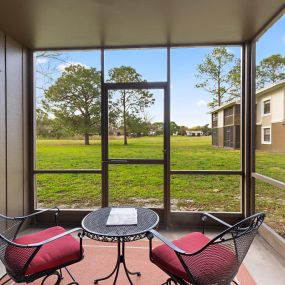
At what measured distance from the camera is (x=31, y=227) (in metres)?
3.76

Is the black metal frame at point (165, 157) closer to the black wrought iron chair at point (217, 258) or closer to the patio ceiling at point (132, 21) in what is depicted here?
the patio ceiling at point (132, 21)

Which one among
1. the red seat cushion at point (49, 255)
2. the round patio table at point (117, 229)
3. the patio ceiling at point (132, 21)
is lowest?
the red seat cushion at point (49, 255)

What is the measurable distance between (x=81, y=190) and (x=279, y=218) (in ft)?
9.40

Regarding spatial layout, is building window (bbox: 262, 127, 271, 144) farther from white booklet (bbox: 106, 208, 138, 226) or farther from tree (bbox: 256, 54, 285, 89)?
white booklet (bbox: 106, 208, 138, 226)

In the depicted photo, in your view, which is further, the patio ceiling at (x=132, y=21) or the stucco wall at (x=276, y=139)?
the stucco wall at (x=276, y=139)

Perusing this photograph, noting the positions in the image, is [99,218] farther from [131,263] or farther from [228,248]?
[228,248]

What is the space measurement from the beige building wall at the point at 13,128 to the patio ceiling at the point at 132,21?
0.28 metres

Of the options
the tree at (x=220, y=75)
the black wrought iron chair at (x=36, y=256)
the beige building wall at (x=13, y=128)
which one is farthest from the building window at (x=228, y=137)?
the beige building wall at (x=13, y=128)

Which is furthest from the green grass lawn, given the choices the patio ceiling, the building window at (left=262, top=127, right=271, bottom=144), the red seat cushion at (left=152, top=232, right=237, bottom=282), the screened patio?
the red seat cushion at (left=152, top=232, right=237, bottom=282)

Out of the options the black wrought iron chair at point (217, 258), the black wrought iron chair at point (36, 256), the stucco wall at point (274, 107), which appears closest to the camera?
the black wrought iron chair at point (217, 258)

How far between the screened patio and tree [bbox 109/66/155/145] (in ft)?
0.14

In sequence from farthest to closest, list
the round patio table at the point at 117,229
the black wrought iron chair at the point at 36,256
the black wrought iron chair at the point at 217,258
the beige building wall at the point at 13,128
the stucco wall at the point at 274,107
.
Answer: the beige building wall at the point at 13,128 < the stucco wall at the point at 274,107 < the round patio table at the point at 117,229 < the black wrought iron chair at the point at 36,256 < the black wrought iron chair at the point at 217,258

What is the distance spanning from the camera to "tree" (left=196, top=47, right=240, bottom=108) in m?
3.74

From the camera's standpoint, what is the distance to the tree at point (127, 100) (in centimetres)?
381
